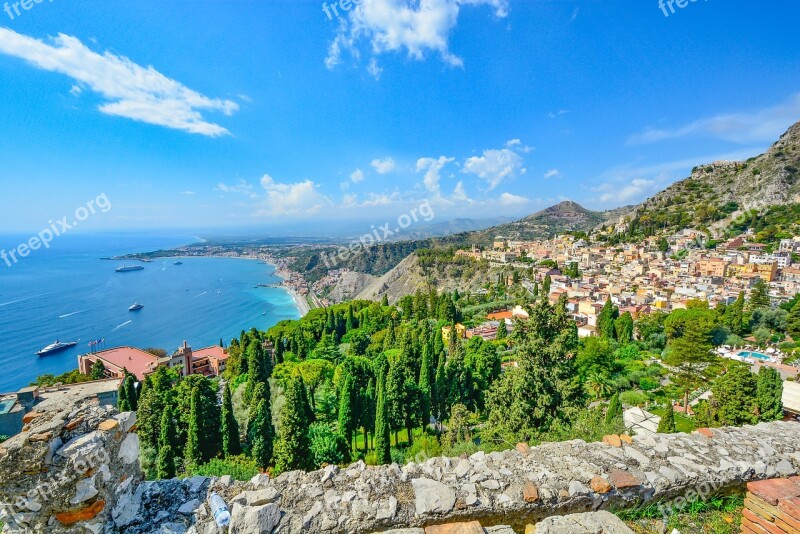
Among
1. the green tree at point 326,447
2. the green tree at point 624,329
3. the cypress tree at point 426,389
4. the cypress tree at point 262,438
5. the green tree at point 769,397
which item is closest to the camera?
the green tree at point 326,447

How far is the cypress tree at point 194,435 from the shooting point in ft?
41.7

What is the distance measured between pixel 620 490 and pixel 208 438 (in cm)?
1485

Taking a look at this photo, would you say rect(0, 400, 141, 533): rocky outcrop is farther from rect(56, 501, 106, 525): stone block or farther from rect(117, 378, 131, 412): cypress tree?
rect(117, 378, 131, 412): cypress tree

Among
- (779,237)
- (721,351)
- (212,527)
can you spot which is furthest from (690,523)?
(779,237)

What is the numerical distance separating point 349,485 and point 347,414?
13057mm

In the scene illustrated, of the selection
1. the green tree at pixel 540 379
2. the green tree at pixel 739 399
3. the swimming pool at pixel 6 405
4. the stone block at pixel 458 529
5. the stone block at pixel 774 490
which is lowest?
the swimming pool at pixel 6 405

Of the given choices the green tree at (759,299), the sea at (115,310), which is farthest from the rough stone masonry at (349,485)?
the sea at (115,310)

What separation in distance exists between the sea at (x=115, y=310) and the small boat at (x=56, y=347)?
0.66 meters

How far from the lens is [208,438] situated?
44.4 ft

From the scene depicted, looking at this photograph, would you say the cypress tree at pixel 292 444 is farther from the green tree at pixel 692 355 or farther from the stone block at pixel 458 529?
the green tree at pixel 692 355

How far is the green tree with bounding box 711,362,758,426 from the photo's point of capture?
1258 centimetres

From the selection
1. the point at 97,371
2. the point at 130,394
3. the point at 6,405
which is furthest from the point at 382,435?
the point at 97,371

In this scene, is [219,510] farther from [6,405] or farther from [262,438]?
[6,405]

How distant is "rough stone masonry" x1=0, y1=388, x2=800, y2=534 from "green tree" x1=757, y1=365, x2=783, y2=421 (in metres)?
12.3
